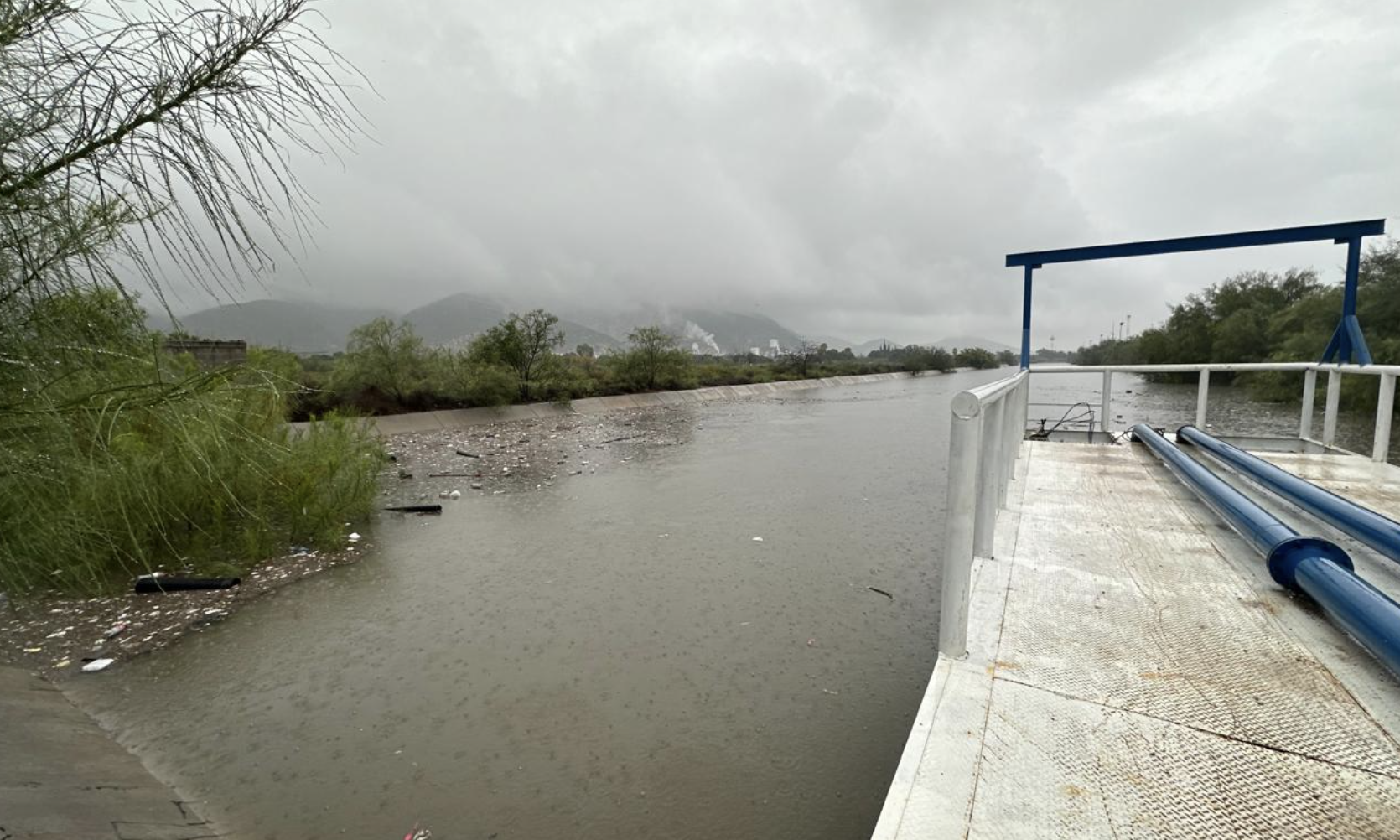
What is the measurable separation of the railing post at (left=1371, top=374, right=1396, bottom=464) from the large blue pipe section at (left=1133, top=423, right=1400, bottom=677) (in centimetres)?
237

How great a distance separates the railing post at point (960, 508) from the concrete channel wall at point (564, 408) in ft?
22.3

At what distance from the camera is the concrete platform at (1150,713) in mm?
1335

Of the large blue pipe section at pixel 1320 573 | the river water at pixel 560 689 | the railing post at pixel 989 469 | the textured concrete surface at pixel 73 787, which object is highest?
the railing post at pixel 989 469

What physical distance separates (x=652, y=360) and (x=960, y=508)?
27877 millimetres

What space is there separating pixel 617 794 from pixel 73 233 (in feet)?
7.82

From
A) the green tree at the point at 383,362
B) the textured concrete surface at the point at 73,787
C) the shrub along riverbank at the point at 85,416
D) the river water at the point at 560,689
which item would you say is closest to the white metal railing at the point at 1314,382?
the river water at the point at 560,689

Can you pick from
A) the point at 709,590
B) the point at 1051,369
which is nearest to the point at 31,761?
the point at 709,590

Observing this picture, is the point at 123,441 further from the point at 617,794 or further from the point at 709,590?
the point at 709,590

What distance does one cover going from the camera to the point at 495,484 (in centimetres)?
838

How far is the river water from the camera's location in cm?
221

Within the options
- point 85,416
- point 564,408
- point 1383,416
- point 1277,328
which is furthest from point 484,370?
point 1277,328

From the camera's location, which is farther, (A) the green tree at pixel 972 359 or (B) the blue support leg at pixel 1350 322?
(A) the green tree at pixel 972 359

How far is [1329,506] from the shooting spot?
2957 mm

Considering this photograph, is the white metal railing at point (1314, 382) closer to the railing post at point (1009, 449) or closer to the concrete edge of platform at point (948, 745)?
the railing post at point (1009, 449)
